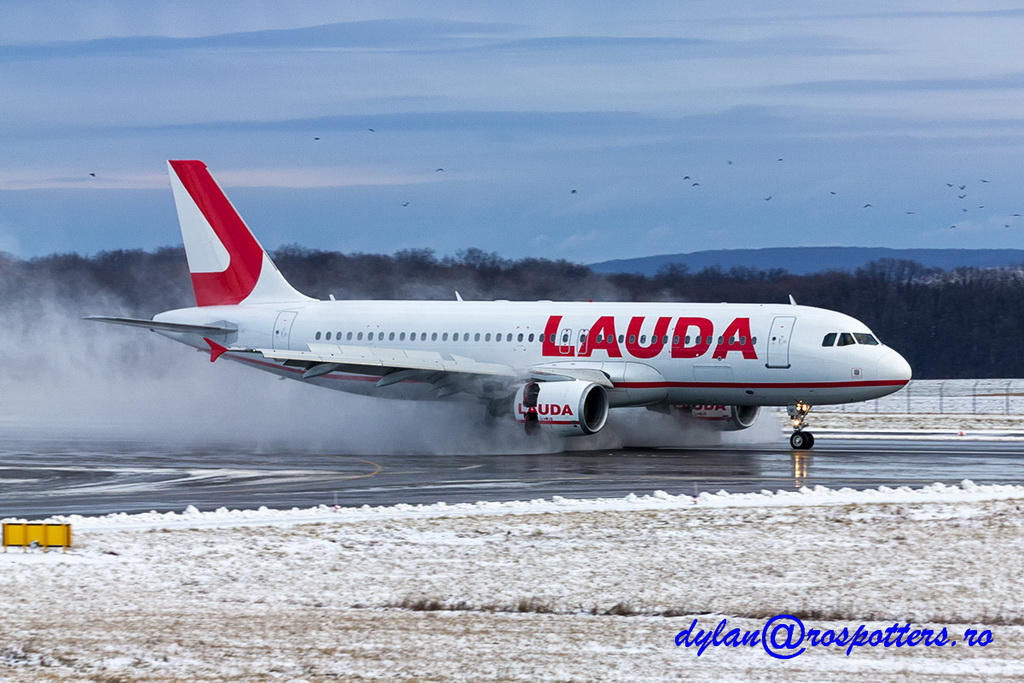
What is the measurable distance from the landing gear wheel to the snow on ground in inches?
484

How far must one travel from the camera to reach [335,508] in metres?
22.1

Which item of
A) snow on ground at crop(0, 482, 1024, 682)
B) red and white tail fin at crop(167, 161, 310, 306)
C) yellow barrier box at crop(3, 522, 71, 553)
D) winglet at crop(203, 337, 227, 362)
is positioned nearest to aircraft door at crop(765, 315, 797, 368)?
snow on ground at crop(0, 482, 1024, 682)

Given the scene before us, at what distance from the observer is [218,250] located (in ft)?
148

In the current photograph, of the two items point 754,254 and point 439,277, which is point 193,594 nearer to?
point 439,277

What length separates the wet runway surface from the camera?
80.2 feet

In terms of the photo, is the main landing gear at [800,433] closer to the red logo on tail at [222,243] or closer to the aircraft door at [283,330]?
the aircraft door at [283,330]

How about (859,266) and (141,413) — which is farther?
(859,266)

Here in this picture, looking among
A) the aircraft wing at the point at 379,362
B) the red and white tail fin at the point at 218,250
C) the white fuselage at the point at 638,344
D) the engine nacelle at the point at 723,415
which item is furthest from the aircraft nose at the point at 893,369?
the red and white tail fin at the point at 218,250

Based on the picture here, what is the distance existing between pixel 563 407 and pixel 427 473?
6560 millimetres

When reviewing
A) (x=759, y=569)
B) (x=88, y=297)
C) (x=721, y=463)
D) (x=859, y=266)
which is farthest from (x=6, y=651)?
(x=859, y=266)

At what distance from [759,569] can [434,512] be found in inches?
227

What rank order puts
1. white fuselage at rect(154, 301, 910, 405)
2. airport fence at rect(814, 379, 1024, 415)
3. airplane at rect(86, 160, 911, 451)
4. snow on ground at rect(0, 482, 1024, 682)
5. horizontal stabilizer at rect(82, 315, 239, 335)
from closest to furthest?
snow on ground at rect(0, 482, 1024, 682) < white fuselage at rect(154, 301, 910, 405) < airplane at rect(86, 160, 911, 451) < horizontal stabilizer at rect(82, 315, 239, 335) < airport fence at rect(814, 379, 1024, 415)

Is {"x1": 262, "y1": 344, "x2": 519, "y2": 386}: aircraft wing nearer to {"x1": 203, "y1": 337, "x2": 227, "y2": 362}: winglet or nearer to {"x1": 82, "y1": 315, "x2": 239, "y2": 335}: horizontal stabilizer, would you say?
{"x1": 203, "y1": 337, "x2": 227, "y2": 362}: winglet

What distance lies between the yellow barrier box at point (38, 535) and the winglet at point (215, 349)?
24581mm
